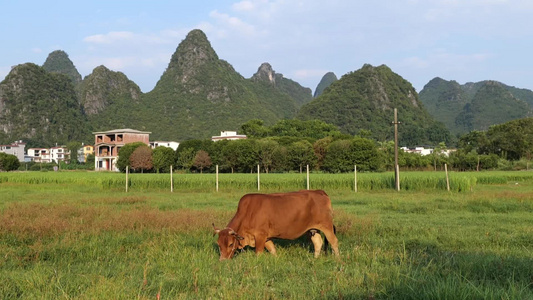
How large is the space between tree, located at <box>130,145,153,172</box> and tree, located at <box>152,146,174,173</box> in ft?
2.77

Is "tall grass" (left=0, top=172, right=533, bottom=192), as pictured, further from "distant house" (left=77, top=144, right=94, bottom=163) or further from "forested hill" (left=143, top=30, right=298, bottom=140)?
"forested hill" (left=143, top=30, right=298, bottom=140)

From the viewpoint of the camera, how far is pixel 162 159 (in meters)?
54.7

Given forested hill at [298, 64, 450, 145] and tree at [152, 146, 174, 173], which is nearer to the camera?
tree at [152, 146, 174, 173]

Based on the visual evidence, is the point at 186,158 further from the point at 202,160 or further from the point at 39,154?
the point at 39,154

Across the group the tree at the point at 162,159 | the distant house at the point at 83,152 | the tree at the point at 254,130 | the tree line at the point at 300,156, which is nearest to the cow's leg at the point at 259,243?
the tree line at the point at 300,156

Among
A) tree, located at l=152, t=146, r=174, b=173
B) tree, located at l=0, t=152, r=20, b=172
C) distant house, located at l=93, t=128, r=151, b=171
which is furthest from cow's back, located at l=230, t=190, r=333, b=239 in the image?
distant house, located at l=93, t=128, r=151, b=171

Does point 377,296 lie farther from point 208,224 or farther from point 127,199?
point 127,199

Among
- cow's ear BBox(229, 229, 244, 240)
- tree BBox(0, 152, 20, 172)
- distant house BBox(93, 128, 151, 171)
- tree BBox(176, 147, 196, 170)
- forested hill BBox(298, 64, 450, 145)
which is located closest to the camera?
cow's ear BBox(229, 229, 244, 240)

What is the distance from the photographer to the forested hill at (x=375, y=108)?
126m

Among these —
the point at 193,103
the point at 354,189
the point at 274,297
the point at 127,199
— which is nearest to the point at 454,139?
the point at 193,103

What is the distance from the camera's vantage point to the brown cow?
264 inches

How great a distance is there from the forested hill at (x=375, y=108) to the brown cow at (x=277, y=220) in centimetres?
11552

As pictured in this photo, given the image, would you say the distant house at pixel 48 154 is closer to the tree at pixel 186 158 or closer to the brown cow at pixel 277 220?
the tree at pixel 186 158

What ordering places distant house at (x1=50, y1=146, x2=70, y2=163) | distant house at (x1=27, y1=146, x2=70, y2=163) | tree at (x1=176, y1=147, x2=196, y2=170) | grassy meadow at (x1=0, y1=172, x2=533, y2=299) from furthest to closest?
distant house at (x1=27, y1=146, x2=70, y2=163) < distant house at (x1=50, y1=146, x2=70, y2=163) < tree at (x1=176, y1=147, x2=196, y2=170) < grassy meadow at (x1=0, y1=172, x2=533, y2=299)
